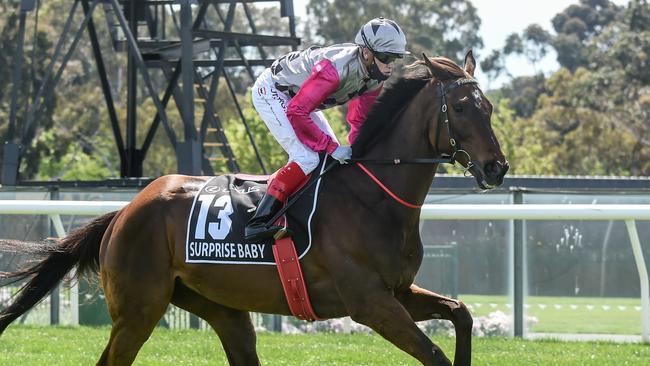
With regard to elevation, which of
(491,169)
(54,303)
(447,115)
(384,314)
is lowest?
(54,303)

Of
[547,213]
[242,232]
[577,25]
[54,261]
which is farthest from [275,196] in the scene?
[577,25]

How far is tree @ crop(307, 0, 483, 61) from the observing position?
4369 cm

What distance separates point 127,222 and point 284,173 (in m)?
0.93

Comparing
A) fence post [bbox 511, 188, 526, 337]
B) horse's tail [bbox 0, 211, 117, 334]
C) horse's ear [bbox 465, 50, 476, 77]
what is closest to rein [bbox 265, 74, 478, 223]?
horse's ear [bbox 465, 50, 476, 77]

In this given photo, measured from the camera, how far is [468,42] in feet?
164

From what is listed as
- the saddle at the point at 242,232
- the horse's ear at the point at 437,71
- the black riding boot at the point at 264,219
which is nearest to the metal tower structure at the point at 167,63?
the saddle at the point at 242,232

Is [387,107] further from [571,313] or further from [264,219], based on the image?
[571,313]

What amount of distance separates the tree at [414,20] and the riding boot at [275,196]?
3583 centimetres

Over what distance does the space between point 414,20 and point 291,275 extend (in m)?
43.1

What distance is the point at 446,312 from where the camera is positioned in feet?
18.2

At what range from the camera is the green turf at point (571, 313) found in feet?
28.8

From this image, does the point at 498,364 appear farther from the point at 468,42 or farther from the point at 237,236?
the point at 468,42

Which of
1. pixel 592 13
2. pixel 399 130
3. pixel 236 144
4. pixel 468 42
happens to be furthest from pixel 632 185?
pixel 592 13

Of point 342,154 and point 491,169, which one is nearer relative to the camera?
point 491,169
